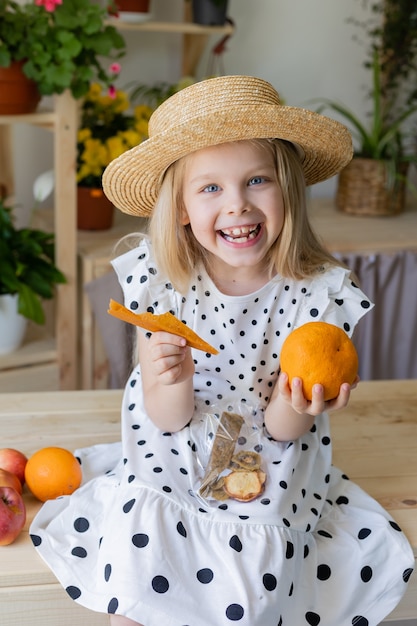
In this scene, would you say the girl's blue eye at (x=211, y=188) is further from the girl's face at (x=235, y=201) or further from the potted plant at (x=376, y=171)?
the potted plant at (x=376, y=171)

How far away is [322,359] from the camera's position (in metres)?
1.21

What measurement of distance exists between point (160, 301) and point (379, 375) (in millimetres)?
1378

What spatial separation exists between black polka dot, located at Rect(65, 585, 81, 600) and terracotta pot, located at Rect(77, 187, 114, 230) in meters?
1.47

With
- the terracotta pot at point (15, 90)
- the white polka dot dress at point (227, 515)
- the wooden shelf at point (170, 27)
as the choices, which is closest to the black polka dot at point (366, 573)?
the white polka dot dress at point (227, 515)

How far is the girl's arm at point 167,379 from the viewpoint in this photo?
1277 mm

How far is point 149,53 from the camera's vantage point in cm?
287

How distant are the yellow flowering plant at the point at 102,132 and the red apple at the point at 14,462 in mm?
1228

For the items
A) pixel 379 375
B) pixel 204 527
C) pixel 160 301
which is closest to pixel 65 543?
pixel 204 527

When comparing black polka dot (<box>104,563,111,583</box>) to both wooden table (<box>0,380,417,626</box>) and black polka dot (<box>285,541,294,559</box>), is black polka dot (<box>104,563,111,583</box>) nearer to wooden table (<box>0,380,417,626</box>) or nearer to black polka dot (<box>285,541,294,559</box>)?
wooden table (<box>0,380,417,626</box>)

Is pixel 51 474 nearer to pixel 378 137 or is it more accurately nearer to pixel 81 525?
pixel 81 525

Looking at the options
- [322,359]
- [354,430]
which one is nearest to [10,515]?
[322,359]

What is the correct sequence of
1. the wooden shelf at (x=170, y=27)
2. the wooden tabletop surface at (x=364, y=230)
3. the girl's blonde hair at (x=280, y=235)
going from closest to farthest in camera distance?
the girl's blonde hair at (x=280, y=235) → the wooden shelf at (x=170, y=27) → the wooden tabletop surface at (x=364, y=230)

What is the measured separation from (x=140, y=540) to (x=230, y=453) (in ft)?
0.76

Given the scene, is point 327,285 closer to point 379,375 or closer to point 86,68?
point 86,68
